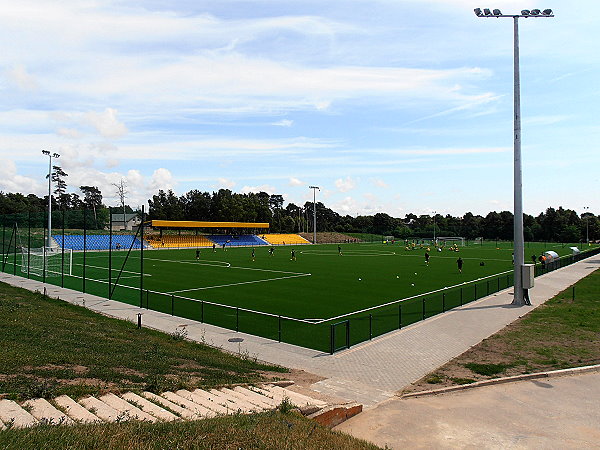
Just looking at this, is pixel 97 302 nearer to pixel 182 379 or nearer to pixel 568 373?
pixel 182 379

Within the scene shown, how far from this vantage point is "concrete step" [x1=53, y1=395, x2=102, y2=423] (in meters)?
6.90

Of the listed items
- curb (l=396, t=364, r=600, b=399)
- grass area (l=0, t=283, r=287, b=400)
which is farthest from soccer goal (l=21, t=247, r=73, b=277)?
curb (l=396, t=364, r=600, b=399)

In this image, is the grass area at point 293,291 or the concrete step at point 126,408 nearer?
the concrete step at point 126,408

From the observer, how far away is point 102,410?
755cm

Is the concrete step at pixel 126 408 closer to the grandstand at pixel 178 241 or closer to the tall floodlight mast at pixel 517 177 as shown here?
the tall floodlight mast at pixel 517 177

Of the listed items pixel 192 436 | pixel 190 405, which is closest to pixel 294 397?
pixel 190 405

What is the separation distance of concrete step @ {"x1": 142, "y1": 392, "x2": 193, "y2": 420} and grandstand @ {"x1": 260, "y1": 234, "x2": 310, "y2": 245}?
3553 inches

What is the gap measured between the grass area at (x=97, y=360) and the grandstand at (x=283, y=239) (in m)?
82.4

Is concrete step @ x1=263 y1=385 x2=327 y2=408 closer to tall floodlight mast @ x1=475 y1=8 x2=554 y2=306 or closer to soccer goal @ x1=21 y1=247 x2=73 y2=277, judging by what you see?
tall floodlight mast @ x1=475 y1=8 x2=554 y2=306

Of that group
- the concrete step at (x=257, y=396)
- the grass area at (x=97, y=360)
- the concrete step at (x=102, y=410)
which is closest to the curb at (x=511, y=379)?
the concrete step at (x=257, y=396)

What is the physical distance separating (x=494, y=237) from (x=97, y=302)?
436 ft

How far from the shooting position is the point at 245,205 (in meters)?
120

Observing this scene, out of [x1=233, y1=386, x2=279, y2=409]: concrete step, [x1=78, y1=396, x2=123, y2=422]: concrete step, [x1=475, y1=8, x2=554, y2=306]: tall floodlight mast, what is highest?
[x1=475, y1=8, x2=554, y2=306]: tall floodlight mast

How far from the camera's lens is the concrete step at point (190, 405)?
7.84m
